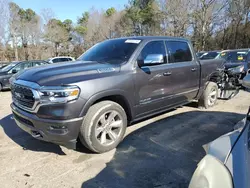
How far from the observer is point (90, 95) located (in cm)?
307

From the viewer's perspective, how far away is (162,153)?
3.43 m

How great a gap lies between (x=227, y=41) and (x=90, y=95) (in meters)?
34.8

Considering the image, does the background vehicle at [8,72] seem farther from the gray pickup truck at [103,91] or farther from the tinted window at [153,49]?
the tinted window at [153,49]

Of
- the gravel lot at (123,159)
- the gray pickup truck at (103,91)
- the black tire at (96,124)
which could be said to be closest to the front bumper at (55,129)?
the gray pickup truck at (103,91)

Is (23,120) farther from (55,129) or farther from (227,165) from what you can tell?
(227,165)

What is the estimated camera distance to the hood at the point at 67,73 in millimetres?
2973

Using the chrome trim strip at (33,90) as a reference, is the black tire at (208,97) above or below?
below

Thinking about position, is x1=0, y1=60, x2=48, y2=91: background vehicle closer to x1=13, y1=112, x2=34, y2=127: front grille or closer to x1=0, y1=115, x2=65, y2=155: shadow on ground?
x1=0, y1=115, x2=65, y2=155: shadow on ground

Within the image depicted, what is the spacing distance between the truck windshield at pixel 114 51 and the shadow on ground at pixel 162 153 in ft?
4.78

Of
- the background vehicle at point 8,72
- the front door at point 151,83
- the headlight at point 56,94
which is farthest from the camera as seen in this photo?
the background vehicle at point 8,72

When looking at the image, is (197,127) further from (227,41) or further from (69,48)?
(69,48)

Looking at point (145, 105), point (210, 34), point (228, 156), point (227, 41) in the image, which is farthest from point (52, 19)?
point (228, 156)

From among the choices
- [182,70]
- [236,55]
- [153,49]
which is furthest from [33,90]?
[236,55]

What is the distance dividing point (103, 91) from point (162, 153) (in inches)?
52.6
